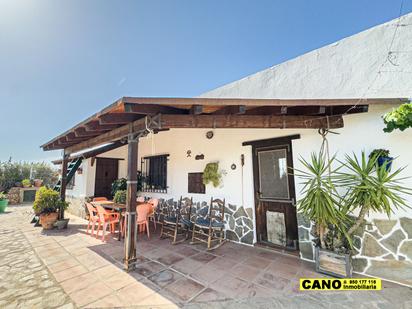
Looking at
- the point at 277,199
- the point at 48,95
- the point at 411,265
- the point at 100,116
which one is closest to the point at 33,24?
the point at 100,116

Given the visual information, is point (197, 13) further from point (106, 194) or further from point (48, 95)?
point (48, 95)

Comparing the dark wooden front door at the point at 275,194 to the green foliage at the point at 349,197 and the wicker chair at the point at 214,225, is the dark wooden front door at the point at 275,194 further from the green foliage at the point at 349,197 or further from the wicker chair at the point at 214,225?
the wicker chair at the point at 214,225

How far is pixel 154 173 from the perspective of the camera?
679 cm

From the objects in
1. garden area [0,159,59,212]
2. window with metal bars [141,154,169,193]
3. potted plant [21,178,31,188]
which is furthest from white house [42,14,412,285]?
garden area [0,159,59,212]

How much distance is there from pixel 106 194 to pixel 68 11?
20.3ft

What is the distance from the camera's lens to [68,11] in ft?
13.9

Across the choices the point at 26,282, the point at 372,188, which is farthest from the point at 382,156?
the point at 26,282

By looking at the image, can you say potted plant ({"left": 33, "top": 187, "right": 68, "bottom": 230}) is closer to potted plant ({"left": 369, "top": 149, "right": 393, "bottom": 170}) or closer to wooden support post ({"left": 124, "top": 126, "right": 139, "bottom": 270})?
wooden support post ({"left": 124, "top": 126, "right": 139, "bottom": 270})

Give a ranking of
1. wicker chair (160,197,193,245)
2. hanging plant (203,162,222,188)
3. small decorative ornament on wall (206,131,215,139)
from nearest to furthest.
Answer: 1. wicker chair (160,197,193,245)
2. hanging plant (203,162,222,188)
3. small decorative ornament on wall (206,131,215,139)

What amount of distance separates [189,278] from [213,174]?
2.38 m

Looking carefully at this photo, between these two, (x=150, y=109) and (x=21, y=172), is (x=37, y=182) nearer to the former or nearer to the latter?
(x=21, y=172)

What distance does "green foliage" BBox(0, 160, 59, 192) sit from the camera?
11.0m

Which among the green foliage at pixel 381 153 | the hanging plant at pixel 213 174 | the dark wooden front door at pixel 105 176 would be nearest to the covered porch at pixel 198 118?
the green foliage at pixel 381 153

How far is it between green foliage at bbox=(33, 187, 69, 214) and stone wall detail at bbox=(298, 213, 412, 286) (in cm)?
767
